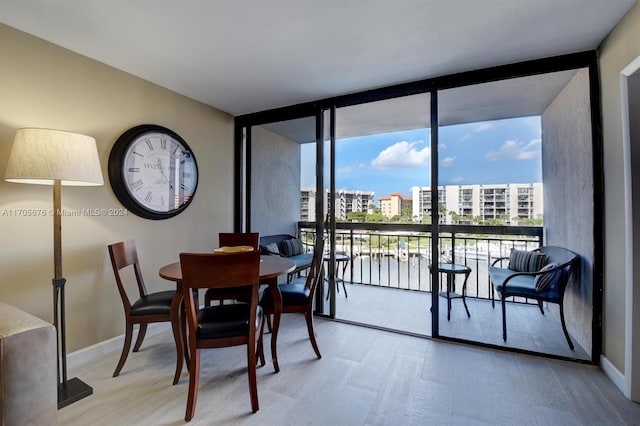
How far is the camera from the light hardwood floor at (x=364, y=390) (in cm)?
159

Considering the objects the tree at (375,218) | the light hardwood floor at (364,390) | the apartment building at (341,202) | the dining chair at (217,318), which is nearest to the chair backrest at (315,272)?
the light hardwood floor at (364,390)

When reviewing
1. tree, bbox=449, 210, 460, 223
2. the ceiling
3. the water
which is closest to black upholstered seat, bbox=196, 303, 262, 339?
the ceiling

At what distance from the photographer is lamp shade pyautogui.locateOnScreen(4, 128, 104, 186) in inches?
63.9

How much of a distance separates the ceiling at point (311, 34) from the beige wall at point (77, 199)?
19 cm

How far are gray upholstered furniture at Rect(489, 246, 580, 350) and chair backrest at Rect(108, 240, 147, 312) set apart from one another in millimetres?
3112

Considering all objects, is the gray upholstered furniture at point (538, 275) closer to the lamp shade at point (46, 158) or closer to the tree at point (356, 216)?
the tree at point (356, 216)

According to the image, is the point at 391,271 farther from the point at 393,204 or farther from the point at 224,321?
the point at 224,321

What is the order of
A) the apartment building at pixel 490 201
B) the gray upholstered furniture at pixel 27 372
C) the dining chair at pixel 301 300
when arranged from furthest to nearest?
the apartment building at pixel 490 201 < the dining chair at pixel 301 300 < the gray upholstered furniture at pixel 27 372

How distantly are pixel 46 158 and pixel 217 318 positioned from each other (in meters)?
1.40

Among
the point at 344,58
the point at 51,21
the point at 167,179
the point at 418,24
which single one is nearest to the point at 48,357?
the point at 167,179

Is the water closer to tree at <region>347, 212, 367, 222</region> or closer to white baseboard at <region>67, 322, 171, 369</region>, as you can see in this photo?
tree at <region>347, 212, 367, 222</region>

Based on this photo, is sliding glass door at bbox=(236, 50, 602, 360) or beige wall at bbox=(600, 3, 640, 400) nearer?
beige wall at bbox=(600, 3, 640, 400)

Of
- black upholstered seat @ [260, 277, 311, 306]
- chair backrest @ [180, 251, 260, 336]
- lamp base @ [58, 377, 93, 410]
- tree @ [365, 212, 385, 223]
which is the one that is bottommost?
lamp base @ [58, 377, 93, 410]

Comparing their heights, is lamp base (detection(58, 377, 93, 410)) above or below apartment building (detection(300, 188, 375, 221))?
below
